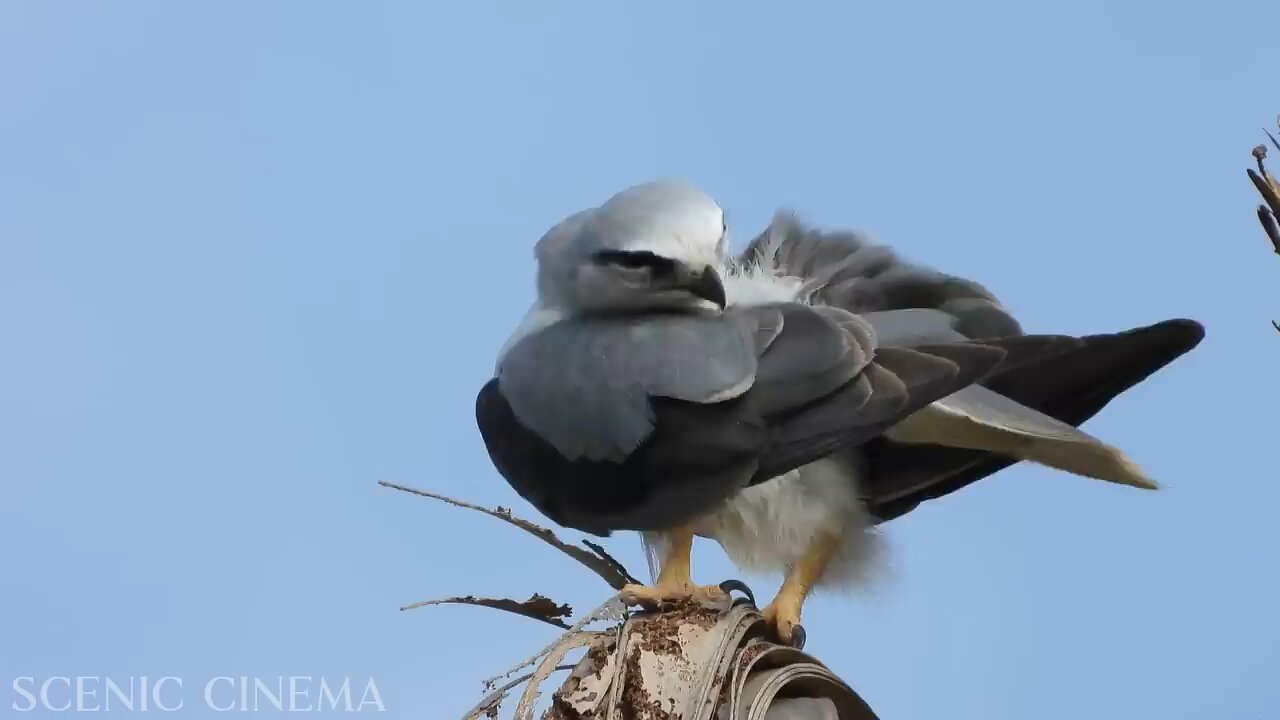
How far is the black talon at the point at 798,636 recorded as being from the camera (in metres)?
2.62

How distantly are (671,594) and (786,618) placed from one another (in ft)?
1.04

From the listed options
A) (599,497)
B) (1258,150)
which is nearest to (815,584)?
(599,497)

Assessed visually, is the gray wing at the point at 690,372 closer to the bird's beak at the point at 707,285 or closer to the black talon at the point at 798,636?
the bird's beak at the point at 707,285

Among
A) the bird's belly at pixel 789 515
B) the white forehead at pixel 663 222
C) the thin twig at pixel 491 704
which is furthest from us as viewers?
the bird's belly at pixel 789 515

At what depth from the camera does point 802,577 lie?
9.05 feet

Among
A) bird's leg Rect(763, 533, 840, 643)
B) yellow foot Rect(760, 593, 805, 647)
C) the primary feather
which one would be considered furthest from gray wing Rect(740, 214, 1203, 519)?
yellow foot Rect(760, 593, 805, 647)

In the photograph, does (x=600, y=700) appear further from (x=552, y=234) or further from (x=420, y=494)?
(x=552, y=234)

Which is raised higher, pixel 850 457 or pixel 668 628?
pixel 850 457

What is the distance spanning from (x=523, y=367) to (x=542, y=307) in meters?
0.22

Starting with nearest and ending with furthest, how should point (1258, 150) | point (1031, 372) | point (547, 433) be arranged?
point (1258, 150) → point (547, 433) → point (1031, 372)

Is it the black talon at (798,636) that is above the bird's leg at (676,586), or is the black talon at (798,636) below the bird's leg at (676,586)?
below

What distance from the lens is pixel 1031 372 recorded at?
266 centimetres

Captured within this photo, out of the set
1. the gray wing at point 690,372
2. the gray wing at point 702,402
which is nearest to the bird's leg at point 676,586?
the gray wing at point 702,402

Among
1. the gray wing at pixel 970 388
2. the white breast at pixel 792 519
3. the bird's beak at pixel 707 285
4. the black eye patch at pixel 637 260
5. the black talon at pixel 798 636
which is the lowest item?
the black talon at pixel 798 636
